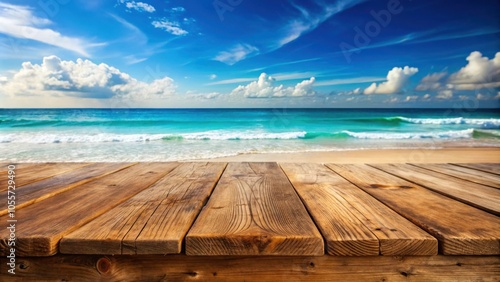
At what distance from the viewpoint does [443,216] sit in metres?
0.82

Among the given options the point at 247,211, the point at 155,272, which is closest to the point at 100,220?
the point at 155,272

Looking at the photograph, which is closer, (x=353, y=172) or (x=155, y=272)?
(x=155, y=272)

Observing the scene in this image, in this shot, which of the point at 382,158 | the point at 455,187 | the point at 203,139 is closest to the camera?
the point at 455,187

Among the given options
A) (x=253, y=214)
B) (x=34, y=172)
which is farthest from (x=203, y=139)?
(x=253, y=214)

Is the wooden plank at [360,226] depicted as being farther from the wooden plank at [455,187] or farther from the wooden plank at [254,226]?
the wooden plank at [455,187]

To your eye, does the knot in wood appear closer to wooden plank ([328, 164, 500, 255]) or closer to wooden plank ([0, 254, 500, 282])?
wooden plank ([0, 254, 500, 282])

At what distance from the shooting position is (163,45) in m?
33.9

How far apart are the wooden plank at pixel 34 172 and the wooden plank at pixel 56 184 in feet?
0.20

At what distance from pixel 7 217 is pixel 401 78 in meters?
36.5

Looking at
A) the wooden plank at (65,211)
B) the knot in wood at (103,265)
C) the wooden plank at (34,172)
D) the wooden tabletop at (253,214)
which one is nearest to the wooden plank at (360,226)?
the wooden tabletop at (253,214)

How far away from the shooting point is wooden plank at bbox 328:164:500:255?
2.19 feet

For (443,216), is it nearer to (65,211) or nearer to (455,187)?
(455,187)

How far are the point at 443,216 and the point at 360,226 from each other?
300 millimetres

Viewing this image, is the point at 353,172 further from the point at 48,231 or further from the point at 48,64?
the point at 48,64
